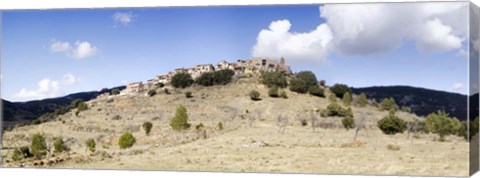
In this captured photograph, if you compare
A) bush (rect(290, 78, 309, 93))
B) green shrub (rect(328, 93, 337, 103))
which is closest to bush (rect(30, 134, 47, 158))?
bush (rect(290, 78, 309, 93))

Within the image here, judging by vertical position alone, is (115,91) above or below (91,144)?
above

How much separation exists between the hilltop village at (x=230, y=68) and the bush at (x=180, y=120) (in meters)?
0.72

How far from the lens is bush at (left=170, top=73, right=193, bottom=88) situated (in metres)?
22.6

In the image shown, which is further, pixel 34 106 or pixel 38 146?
pixel 38 146

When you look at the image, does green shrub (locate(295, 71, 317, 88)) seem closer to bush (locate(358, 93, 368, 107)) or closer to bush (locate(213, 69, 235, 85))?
bush (locate(358, 93, 368, 107))

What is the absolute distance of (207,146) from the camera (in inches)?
880

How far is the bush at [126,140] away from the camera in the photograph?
2289 cm

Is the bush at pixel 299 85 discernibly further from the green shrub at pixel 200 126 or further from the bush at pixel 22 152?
the bush at pixel 22 152

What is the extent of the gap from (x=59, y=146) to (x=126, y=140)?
1705mm

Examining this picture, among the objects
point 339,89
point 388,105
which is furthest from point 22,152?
point 388,105

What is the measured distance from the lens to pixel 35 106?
2317 cm

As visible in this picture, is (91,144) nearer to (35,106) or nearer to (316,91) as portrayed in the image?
(35,106)

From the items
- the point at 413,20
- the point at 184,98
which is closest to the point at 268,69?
the point at 184,98

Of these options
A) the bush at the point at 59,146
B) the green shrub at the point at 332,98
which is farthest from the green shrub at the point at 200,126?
the bush at the point at 59,146
